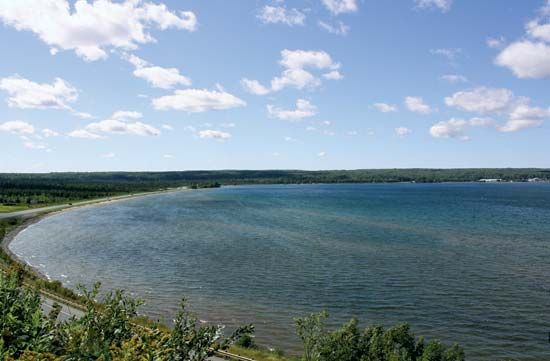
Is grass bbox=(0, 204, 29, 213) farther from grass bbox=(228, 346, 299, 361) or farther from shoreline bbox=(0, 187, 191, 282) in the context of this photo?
grass bbox=(228, 346, 299, 361)

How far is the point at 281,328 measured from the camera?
135ft

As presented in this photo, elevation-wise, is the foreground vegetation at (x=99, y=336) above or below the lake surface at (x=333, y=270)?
above

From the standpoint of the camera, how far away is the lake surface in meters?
42.7

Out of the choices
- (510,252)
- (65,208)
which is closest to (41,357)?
(510,252)

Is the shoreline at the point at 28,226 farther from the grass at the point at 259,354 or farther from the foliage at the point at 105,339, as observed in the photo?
the foliage at the point at 105,339

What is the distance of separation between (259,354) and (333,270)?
3178 centimetres

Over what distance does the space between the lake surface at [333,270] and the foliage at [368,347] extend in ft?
33.5

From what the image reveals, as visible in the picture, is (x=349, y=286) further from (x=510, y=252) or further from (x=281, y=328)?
(x=510, y=252)

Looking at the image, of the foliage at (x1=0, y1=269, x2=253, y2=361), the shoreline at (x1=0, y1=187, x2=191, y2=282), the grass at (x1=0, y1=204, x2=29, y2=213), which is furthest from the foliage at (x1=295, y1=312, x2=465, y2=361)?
the grass at (x1=0, y1=204, x2=29, y2=213)

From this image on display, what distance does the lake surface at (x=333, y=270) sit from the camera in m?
42.7

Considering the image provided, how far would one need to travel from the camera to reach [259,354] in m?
32.2

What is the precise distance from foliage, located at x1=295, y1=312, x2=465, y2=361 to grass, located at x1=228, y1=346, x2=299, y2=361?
17.3ft

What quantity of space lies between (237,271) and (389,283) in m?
21.5

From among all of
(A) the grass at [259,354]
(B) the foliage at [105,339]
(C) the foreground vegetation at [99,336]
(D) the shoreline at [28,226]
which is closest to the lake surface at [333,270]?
(D) the shoreline at [28,226]
